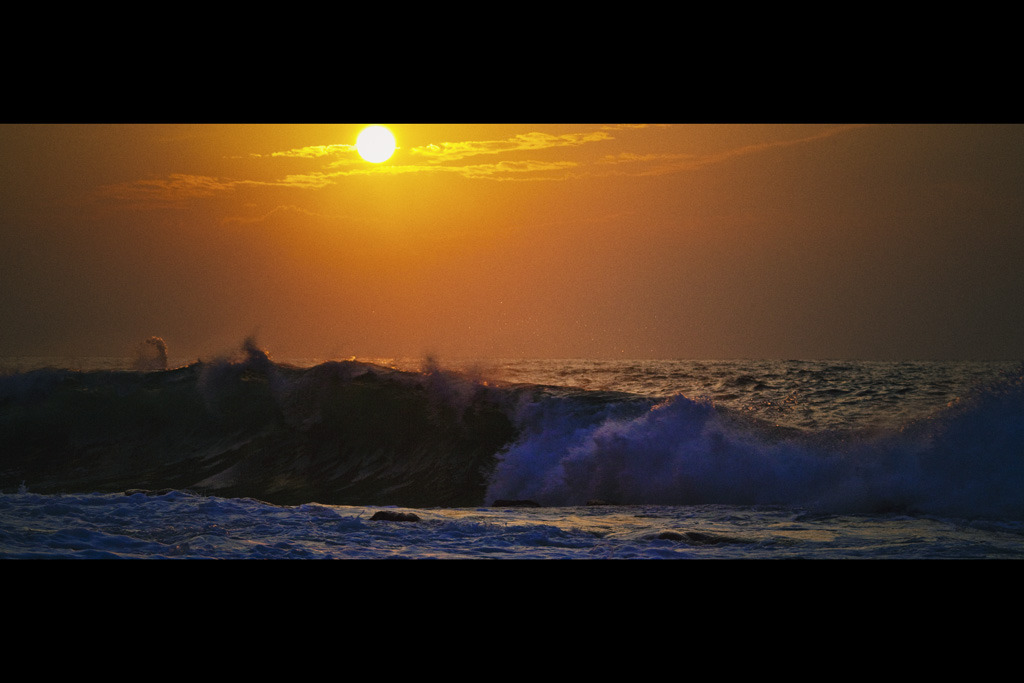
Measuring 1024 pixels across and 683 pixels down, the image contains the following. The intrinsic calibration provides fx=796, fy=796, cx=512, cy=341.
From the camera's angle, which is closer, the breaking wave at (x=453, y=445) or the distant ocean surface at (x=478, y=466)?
the distant ocean surface at (x=478, y=466)

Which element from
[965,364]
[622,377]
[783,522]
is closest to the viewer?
[783,522]

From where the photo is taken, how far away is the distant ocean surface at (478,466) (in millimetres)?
4395

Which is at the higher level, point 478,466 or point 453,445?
point 453,445

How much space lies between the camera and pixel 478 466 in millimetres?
8109

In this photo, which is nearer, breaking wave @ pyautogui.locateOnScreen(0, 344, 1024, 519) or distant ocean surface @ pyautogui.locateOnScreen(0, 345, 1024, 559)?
distant ocean surface @ pyautogui.locateOnScreen(0, 345, 1024, 559)

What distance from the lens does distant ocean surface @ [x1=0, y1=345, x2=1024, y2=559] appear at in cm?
439

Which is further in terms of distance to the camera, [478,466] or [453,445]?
[453,445]
